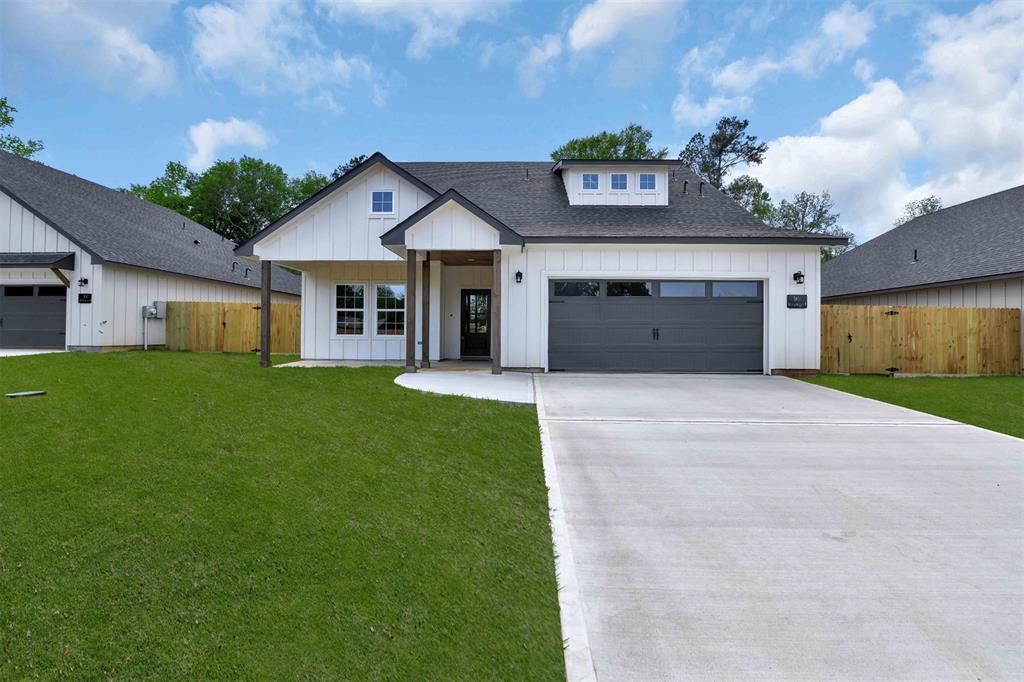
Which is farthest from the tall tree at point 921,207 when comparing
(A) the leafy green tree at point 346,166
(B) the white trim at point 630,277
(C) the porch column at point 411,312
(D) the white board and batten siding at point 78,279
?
(D) the white board and batten siding at point 78,279

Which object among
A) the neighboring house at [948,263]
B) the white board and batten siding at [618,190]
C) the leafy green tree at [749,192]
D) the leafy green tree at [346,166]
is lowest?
the neighboring house at [948,263]

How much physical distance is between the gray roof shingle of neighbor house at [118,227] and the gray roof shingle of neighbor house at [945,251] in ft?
66.8

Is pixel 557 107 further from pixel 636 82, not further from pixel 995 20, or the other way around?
pixel 995 20

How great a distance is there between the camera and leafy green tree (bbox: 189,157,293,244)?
37.8 metres

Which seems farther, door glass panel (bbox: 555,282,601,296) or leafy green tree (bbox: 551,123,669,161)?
leafy green tree (bbox: 551,123,669,161)

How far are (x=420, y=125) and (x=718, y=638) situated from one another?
23.7m

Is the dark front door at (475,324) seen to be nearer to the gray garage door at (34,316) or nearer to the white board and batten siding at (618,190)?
the white board and batten siding at (618,190)

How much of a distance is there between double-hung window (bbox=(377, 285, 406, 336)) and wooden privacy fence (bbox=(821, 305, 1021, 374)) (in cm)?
1113

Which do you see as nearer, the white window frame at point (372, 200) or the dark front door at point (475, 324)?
the white window frame at point (372, 200)

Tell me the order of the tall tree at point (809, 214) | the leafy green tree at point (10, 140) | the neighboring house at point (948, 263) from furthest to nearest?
the tall tree at point (809, 214)
the leafy green tree at point (10, 140)
the neighboring house at point (948, 263)

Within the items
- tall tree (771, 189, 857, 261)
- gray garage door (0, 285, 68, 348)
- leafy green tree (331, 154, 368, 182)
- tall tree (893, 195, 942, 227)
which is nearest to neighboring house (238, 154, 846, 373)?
gray garage door (0, 285, 68, 348)

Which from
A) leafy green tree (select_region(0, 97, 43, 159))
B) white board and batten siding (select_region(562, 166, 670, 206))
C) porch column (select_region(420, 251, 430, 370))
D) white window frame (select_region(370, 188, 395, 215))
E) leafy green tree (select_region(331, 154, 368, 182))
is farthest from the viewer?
leafy green tree (select_region(331, 154, 368, 182))

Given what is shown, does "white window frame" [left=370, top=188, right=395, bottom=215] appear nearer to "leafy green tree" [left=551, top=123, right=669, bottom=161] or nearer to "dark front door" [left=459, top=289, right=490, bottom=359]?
"dark front door" [left=459, top=289, right=490, bottom=359]

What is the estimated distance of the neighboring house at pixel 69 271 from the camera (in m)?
13.9
